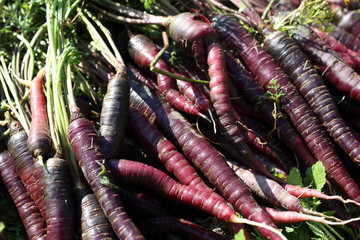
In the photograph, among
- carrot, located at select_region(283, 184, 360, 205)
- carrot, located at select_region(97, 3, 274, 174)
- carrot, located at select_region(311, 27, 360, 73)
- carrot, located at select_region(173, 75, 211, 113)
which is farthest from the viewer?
carrot, located at select_region(311, 27, 360, 73)

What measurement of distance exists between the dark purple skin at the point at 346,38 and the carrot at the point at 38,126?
3.03 metres

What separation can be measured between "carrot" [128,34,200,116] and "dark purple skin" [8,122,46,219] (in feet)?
3.81

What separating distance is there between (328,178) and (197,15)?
1768mm

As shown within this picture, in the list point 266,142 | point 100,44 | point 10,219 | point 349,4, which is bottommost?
point 10,219

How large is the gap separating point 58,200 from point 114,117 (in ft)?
2.31

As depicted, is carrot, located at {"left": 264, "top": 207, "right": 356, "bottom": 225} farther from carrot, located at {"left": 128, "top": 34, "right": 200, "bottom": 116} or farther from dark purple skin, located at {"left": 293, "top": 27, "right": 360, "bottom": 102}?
dark purple skin, located at {"left": 293, "top": 27, "right": 360, "bottom": 102}

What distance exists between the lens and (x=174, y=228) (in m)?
2.38

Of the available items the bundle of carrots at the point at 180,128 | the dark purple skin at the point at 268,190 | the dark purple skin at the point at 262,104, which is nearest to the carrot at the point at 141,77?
the bundle of carrots at the point at 180,128

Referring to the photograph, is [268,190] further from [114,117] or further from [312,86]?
[114,117]

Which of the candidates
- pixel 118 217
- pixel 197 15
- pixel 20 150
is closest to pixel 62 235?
pixel 118 217

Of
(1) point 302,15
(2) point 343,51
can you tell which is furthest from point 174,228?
(2) point 343,51

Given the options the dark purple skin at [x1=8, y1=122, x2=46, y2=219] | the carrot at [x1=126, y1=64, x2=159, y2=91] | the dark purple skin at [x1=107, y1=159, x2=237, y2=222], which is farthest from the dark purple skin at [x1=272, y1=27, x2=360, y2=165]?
the dark purple skin at [x1=8, y1=122, x2=46, y2=219]

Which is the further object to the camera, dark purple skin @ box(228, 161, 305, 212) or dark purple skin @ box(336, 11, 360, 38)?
dark purple skin @ box(336, 11, 360, 38)

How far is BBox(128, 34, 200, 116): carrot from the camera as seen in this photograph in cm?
277
